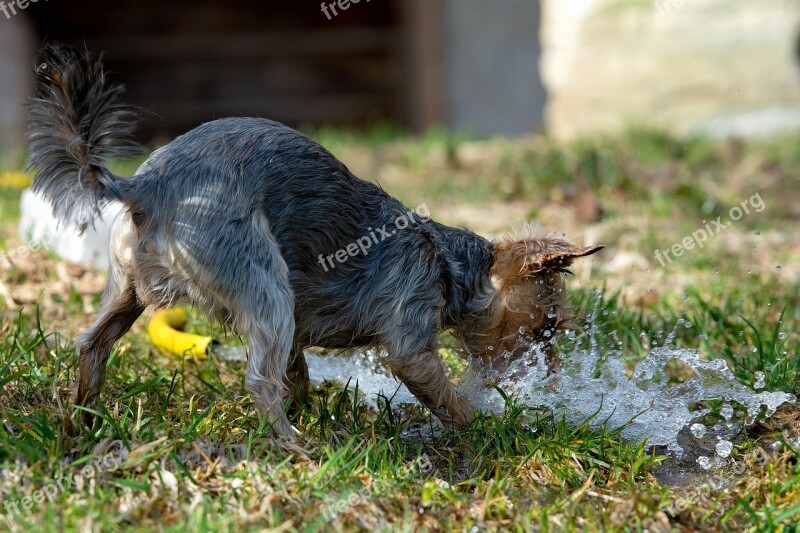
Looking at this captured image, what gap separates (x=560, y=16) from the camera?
13.7 m

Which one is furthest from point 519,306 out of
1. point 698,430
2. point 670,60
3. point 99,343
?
point 670,60

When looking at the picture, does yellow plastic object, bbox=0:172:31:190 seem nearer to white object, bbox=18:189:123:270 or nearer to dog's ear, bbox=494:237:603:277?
white object, bbox=18:189:123:270

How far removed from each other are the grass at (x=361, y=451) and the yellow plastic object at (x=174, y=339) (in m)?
0.06

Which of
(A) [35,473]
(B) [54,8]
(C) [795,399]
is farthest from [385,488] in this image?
(B) [54,8]

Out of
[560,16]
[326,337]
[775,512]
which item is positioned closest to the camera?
[775,512]

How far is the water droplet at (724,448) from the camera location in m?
3.77

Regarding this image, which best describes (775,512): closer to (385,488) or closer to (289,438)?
(385,488)

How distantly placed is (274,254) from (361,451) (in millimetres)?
789

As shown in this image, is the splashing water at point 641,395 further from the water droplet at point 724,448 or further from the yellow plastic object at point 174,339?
the yellow plastic object at point 174,339

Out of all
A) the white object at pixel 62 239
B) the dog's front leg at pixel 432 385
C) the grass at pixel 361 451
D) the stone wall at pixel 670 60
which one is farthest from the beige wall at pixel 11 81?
the dog's front leg at pixel 432 385

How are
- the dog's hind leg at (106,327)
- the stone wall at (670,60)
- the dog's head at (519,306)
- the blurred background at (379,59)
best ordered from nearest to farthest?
the dog's hind leg at (106,327) < the dog's head at (519,306) < the blurred background at (379,59) < the stone wall at (670,60)

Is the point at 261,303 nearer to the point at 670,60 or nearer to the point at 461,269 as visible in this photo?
the point at 461,269

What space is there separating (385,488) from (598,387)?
4.40 ft

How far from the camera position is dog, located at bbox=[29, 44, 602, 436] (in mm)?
3385
